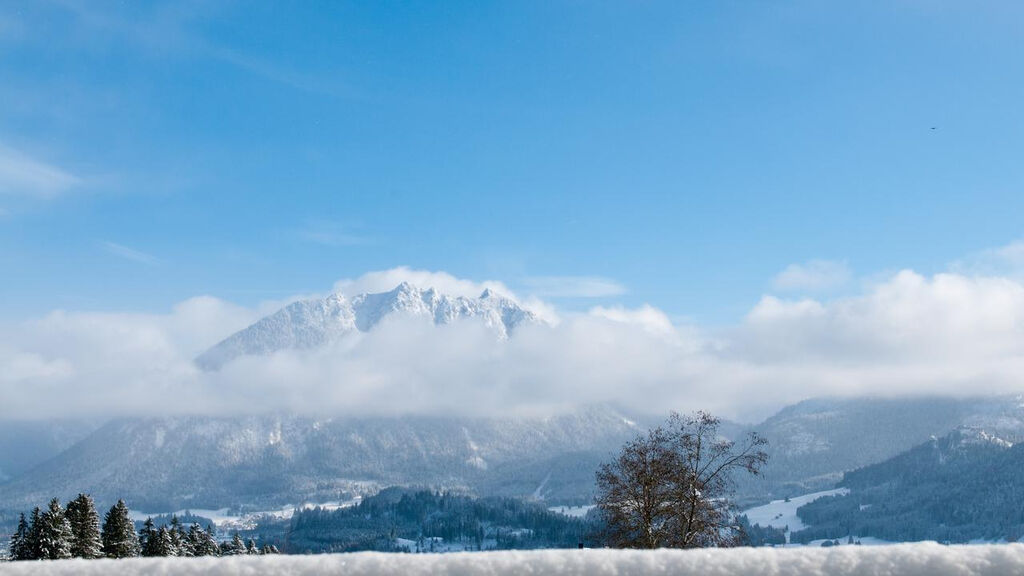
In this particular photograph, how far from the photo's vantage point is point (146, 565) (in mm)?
2523

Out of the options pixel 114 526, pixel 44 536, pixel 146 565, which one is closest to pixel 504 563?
pixel 146 565

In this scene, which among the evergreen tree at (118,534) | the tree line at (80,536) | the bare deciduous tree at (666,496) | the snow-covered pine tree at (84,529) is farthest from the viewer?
the evergreen tree at (118,534)

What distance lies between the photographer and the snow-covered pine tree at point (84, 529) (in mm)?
39659

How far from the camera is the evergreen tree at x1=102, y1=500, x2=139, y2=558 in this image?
4462 cm

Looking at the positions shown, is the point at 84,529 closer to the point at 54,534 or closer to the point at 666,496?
the point at 54,534

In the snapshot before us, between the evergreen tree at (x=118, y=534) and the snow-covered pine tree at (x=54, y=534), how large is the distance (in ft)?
17.3

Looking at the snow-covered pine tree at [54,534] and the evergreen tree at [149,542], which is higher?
the snow-covered pine tree at [54,534]

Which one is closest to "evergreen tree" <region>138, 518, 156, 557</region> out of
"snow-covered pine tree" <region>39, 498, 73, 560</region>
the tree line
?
the tree line

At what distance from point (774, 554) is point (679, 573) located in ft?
1.05

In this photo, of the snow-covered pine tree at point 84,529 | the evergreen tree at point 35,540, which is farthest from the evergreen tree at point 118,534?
the evergreen tree at point 35,540

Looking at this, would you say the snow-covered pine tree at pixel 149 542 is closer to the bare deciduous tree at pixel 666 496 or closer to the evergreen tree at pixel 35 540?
the evergreen tree at pixel 35 540

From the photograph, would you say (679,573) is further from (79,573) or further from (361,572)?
(79,573)

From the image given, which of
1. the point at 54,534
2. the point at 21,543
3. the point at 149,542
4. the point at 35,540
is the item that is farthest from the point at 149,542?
the point at 54,534

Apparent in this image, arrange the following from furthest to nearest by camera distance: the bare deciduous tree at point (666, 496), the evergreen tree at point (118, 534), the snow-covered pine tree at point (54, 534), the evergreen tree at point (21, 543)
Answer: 1. the evergreen tree at point (118, 534)
2. the evergreen tree at point (21, 543)
3. the snow-covered pine tree at point (54, 534)
4. the bare deciduous tree at point (666, 496)
